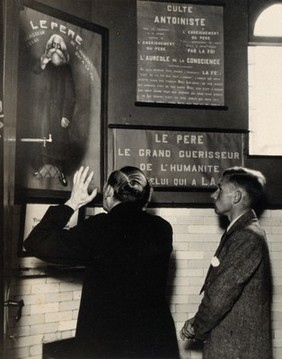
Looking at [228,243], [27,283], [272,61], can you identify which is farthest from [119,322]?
[272,61]

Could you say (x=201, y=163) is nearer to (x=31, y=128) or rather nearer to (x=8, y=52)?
(x=31, y=128)

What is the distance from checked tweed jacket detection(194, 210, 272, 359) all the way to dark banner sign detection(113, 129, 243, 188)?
4.91 feet

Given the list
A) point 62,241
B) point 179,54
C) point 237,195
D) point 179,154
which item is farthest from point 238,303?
point 179,54

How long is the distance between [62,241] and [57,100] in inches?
68.5

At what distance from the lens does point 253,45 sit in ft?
15.4

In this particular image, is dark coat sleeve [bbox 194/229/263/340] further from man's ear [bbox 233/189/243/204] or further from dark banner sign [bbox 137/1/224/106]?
dark banner sign [bbox 137/1/224/106]

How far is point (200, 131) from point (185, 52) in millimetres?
771

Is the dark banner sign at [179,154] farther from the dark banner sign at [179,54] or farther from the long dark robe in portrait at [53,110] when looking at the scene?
the long dark robe in portrait at [53,110]

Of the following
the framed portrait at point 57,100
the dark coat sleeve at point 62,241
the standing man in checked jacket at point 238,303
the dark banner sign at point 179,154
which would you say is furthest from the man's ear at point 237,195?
the framed portrait at point 57,100

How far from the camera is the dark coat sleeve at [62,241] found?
262 centimetres

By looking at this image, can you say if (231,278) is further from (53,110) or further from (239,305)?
(53,110)

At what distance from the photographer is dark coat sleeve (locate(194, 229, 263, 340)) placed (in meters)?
2.88

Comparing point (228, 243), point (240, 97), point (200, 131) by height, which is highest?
point (240, 97)

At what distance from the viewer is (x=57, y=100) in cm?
402
